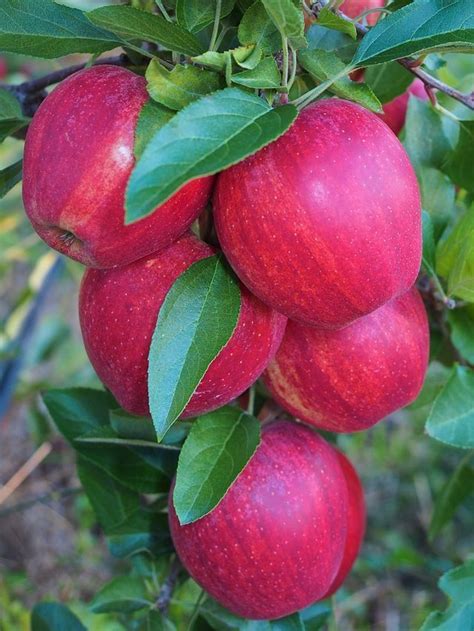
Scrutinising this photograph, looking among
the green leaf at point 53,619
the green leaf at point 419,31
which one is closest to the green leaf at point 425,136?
the green leaf at point 419,31

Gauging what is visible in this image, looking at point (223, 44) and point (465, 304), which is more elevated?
point (223, 44)

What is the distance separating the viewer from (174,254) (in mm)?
572

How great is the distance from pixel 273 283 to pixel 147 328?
0.35 ft

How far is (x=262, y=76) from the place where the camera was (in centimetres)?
50

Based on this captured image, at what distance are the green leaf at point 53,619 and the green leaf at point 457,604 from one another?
416 mm

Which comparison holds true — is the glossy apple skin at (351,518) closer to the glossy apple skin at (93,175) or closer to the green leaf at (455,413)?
the green leaf at (455,413)

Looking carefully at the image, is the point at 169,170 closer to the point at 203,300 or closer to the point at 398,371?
the point at 203,300

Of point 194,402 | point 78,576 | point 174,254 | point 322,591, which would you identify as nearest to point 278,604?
point 322,591

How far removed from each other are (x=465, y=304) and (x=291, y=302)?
317mm

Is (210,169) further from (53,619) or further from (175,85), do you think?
(53,619)

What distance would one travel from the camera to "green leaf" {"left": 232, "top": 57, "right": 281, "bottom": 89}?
491 millimetres

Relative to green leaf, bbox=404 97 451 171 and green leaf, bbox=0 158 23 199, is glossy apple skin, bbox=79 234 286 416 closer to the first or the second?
green leaf, bbox=0 158 23 199

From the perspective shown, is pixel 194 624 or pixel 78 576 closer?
pixel 194 624

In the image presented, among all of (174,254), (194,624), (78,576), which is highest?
(174,254)
